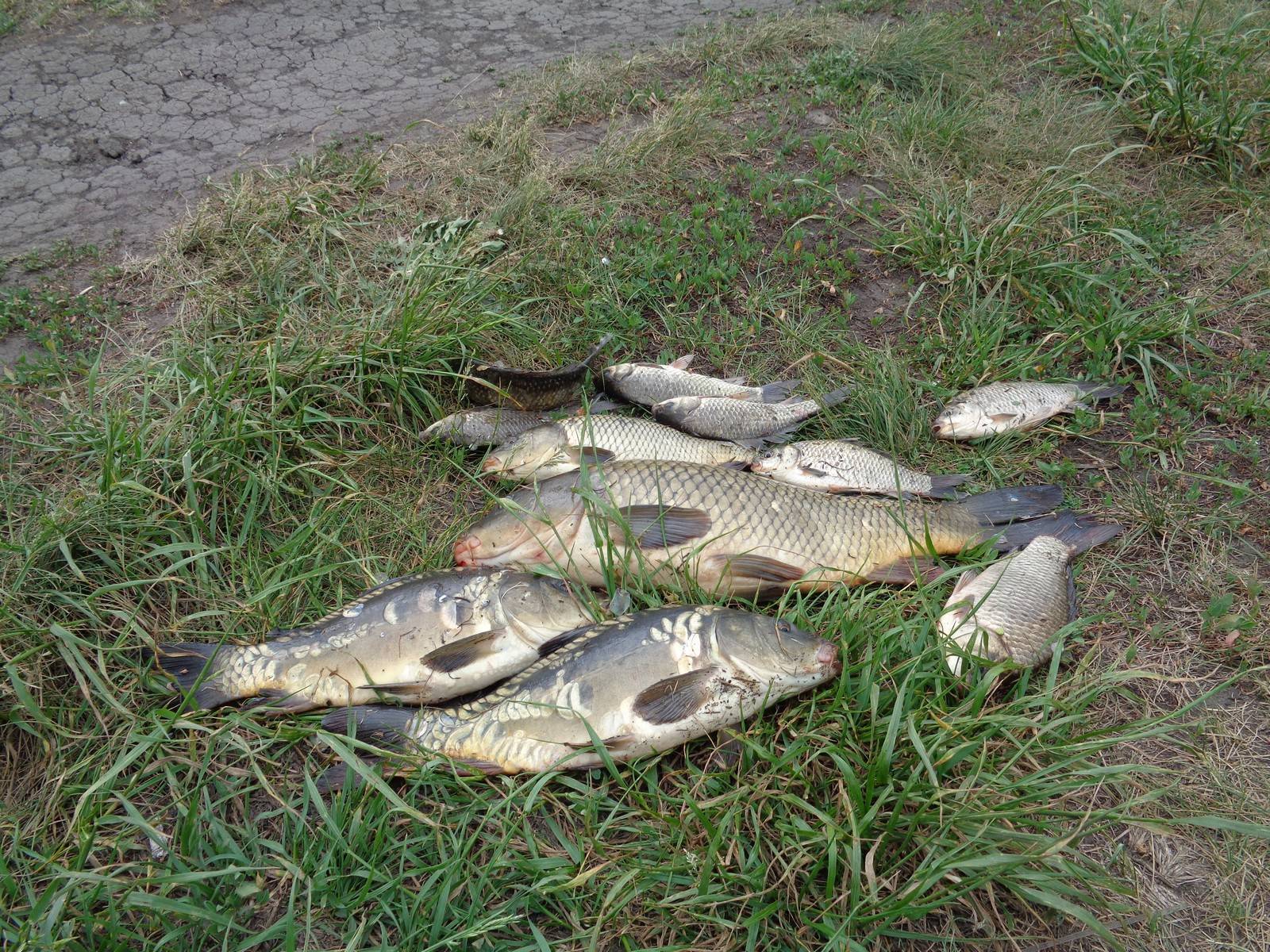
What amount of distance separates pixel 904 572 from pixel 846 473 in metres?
0.54

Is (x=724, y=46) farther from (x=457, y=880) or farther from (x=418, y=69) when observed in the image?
(x=457, y=880)

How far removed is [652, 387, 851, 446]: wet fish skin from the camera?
358cm

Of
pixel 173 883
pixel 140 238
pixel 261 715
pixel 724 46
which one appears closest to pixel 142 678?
pixel 261 715

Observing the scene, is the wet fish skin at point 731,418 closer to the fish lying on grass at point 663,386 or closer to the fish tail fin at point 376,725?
the fish lying on grass at point 663,386

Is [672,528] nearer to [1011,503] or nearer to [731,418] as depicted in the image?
[731,418]

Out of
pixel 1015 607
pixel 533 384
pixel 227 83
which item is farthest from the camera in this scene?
pixel 227 83

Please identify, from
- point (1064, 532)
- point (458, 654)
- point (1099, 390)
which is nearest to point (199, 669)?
point (458, 654)

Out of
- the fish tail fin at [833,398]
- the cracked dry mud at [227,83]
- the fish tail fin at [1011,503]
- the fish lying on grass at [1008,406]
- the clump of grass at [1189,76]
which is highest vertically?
the cracked dry mud at [227,83]

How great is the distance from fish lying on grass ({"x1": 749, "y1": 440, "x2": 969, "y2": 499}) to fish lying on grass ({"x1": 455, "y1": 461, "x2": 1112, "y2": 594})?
0.21 meters

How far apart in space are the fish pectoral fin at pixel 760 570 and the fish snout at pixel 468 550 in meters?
0.90

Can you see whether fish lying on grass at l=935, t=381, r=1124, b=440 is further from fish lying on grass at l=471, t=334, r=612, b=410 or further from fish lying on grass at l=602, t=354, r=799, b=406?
fish lying on grass at l=471, t=334, r=612, b=410

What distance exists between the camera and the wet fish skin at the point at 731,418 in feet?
11.7

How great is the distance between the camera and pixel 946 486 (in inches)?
134

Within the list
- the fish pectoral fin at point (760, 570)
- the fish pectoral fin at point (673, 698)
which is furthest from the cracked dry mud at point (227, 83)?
the fish pectoral fin at point (673, 698)
